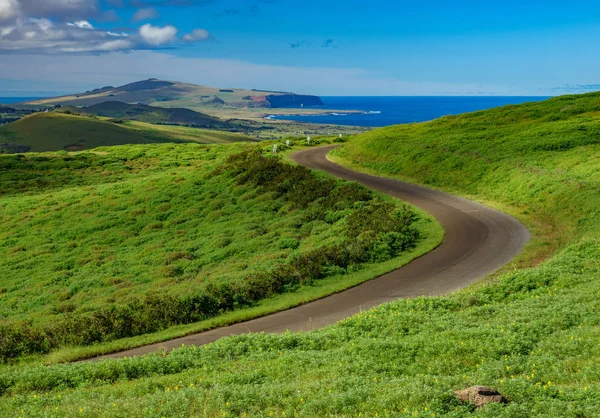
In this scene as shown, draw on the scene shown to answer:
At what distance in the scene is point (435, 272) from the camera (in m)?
25.5

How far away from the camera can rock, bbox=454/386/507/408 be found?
10.2 meters

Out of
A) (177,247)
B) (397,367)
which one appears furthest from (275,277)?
(177,247)

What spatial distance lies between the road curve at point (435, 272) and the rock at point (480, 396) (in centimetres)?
958

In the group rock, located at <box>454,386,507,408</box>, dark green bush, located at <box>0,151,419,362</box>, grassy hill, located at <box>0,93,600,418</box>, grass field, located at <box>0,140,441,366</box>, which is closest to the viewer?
rock, located at <box>454,386,507,408</box>

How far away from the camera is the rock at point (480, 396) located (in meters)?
10.2

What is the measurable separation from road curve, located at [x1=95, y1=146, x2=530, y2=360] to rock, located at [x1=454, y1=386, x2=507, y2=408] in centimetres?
958

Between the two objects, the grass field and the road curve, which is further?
the grass field

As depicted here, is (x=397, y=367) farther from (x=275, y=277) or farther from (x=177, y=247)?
(x=177, y=247)

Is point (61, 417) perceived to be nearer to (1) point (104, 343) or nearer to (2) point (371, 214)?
(1) point (104, 343)

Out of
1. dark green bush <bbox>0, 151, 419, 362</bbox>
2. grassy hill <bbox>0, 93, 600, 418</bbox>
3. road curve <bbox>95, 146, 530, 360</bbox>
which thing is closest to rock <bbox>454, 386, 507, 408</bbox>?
grassy hill <bbox>0, 93, 600, 418</bbox>

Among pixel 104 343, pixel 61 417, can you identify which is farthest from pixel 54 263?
pixel 61 417

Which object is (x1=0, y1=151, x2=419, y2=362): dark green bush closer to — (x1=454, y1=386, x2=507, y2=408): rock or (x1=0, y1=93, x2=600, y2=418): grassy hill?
(x1=0, y1=93, x2=600, y2=418): grassy hill

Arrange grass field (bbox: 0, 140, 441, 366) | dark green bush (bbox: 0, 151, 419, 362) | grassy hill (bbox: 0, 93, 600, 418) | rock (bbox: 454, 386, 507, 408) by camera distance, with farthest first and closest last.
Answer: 1. grass field (bbox: 0, 140, 441, 366)
2. dark green bush (bbox: 0, 151, 419, 362)
3. grassy hill (bbox: 0, 93, 600, 418)
4. rock (bbox: 454, 386, 507, 408)

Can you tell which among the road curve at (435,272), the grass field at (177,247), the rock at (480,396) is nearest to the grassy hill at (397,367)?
the rock at (480,396)
